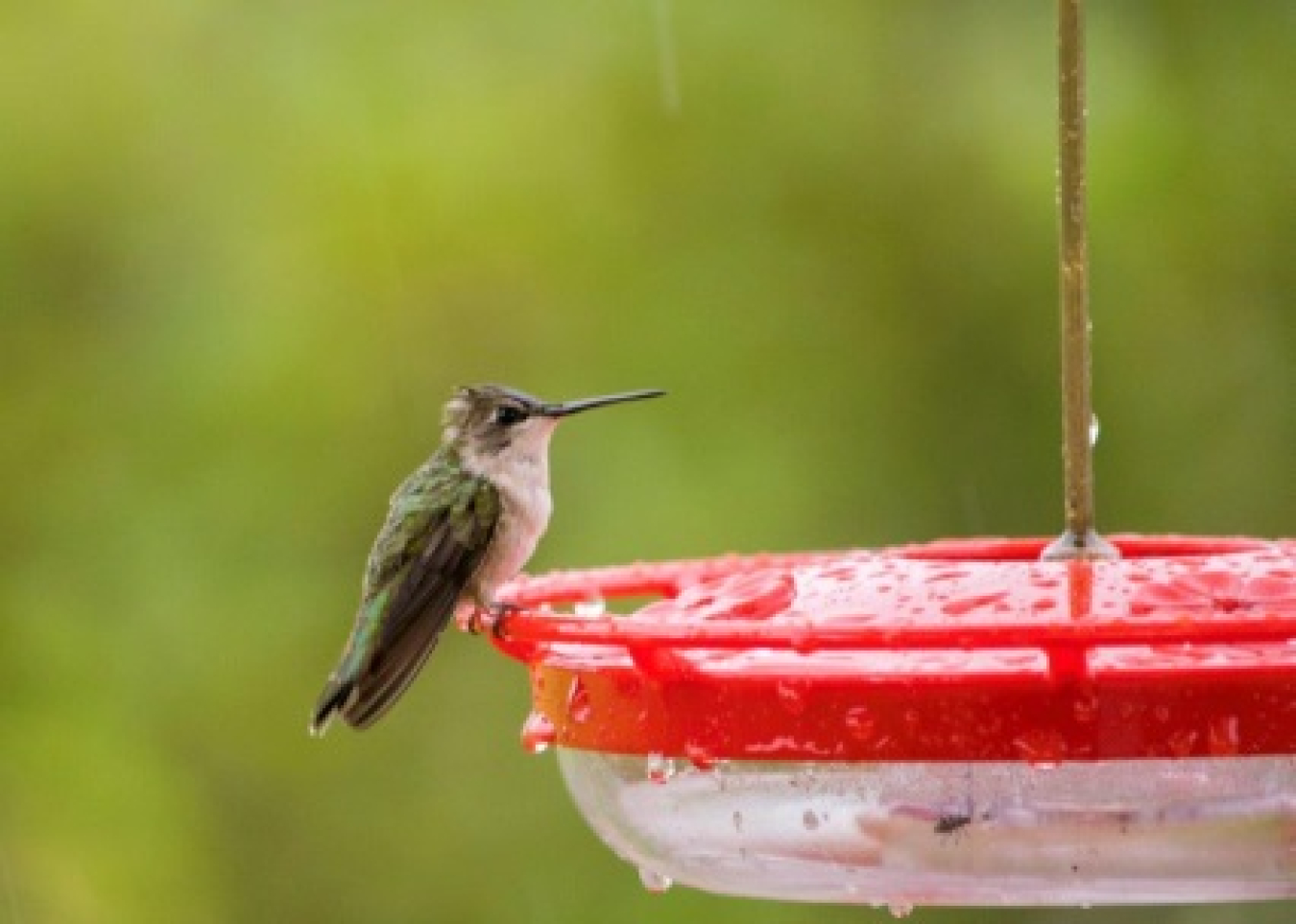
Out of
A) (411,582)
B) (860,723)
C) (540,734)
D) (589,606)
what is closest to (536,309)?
(411,582)

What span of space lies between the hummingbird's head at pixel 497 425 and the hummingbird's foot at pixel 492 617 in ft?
3.95

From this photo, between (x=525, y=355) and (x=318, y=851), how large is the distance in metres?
1.55

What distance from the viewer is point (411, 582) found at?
4191 millimetres

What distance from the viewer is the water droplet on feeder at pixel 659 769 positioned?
9.36 ft

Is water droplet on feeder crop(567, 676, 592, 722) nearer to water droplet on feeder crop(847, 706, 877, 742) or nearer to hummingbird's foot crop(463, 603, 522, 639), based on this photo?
hummingbird's foot crop(463, 603, 522, 639)

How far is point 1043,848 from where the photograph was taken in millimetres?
2639

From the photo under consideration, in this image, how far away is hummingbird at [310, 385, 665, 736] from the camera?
389 centimetres

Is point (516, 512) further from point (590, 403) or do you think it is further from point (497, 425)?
point (590, 403)

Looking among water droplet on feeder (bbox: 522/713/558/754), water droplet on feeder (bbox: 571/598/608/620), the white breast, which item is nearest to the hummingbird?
the white breast

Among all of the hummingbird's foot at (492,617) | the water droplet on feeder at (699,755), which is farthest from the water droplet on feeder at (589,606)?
the water droplet on feeder at (699,755)

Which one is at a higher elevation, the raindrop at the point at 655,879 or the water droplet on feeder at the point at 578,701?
the water droplet on feeder at the point at 578,701

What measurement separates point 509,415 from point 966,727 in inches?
90.7

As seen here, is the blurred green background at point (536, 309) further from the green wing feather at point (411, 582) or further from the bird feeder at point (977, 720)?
the bird feeder at point (977, 720)

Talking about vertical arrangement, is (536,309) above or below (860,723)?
below
